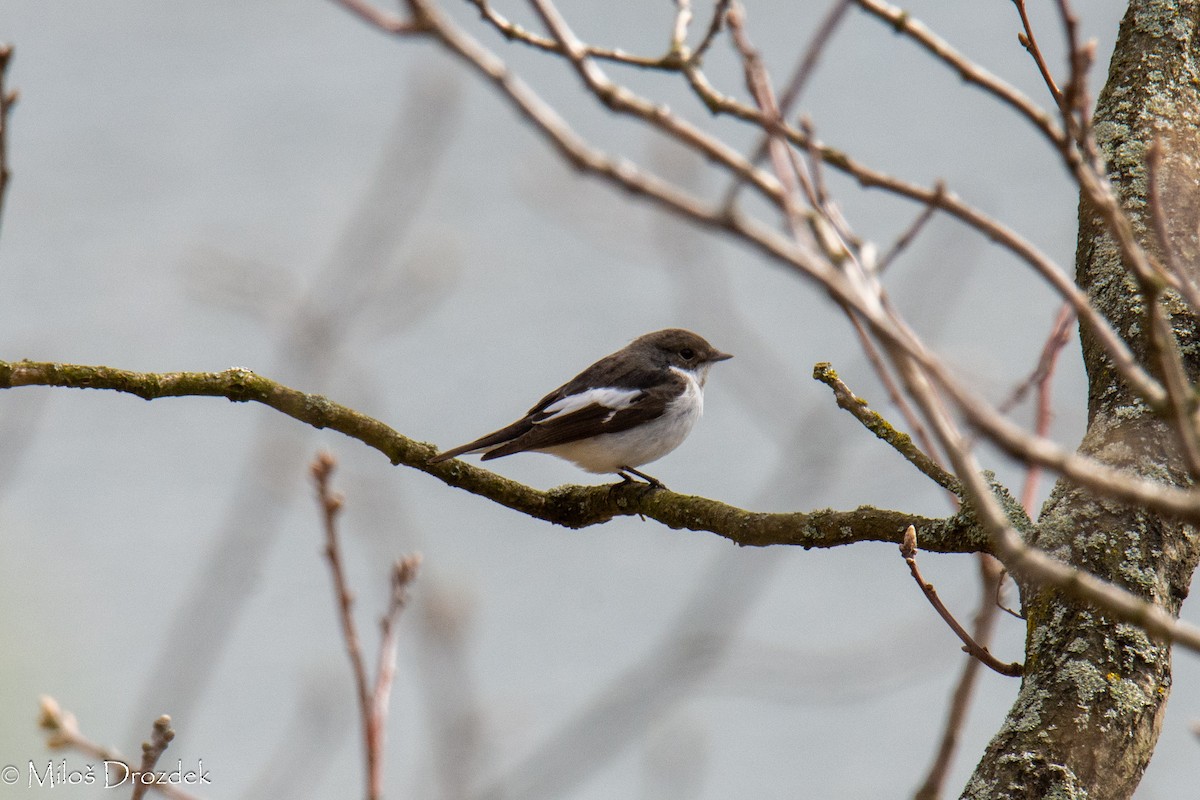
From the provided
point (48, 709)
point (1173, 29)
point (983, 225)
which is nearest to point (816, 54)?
point (983, 225)

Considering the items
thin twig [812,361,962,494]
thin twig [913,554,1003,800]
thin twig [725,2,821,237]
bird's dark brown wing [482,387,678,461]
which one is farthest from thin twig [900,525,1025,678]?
bird's dark brown wing [482,387,678,461]

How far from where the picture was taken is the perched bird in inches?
235

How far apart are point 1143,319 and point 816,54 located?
171 centimetres

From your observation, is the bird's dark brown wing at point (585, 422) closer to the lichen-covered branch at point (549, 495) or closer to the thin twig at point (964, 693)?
the lichen-covered branch at point (549, 495)

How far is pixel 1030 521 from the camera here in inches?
118

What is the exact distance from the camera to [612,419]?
20.5 ft

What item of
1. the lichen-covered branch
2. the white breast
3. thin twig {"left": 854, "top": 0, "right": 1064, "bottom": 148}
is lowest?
the lichen-covered branch

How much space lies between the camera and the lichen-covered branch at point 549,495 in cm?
328

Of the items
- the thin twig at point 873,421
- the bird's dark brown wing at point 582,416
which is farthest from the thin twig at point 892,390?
the bird's dark brown wing at point 582,416

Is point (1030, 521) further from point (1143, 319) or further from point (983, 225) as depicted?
point (983, 225)

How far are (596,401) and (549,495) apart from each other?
1.95 m

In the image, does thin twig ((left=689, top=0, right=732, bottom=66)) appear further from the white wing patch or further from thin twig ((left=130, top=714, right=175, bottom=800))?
the white wing patch

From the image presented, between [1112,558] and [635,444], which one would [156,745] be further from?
[635,444]

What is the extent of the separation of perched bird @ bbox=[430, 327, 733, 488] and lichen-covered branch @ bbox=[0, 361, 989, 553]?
122 cm
